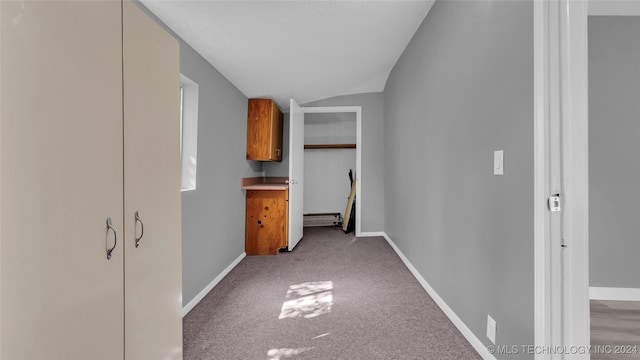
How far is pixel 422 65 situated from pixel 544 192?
1880mm

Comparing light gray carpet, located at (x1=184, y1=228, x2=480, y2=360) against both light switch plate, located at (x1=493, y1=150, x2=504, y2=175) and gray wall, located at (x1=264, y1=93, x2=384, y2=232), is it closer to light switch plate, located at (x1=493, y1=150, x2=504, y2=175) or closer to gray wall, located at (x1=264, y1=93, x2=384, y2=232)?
light switch plate, located at (x1=493, y1=150, x2=504, y2=175)

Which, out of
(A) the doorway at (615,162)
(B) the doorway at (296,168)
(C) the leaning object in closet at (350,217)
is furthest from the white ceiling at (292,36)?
(C) the leaning object in closet at (350,217)

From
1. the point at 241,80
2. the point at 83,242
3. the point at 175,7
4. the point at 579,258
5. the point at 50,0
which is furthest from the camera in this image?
the point at 241,80

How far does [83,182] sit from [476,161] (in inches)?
74.0

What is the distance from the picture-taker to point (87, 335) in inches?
34.5

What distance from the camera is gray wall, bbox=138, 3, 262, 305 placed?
224 cm

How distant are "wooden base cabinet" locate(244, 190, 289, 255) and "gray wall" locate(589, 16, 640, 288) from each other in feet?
10.2

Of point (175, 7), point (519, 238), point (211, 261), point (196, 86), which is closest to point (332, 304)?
point (211, 261)

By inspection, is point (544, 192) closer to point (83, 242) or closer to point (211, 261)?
point (83, 242)

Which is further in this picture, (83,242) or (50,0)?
(83,242)

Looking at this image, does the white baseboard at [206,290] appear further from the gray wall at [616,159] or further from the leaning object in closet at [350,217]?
the gray wall at [616,159]

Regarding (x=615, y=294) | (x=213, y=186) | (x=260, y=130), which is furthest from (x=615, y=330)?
(x=260, y=130)

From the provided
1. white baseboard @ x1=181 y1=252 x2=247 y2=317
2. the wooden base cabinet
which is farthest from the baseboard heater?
white baseboard @ x1=181 y1=252 x2=247 y2=317

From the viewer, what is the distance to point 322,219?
5570 millimetres
